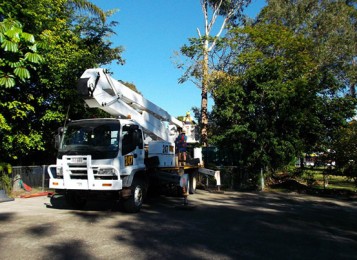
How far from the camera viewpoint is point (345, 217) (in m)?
11.4

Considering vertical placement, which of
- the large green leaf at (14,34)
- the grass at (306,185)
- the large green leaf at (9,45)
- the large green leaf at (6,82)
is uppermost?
the large green leaf at (14,34)

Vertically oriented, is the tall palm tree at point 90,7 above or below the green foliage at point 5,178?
above

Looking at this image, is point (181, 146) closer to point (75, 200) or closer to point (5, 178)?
point (75, 200)

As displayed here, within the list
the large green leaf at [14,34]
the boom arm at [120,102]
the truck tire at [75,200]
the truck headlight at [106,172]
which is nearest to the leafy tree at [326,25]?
the boom arm at [120,102]

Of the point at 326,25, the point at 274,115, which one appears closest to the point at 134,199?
the point at 274,115

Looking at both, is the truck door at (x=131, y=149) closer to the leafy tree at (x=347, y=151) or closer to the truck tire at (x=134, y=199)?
the truck tire at (x=134, y=199)

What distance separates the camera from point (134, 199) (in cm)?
1058

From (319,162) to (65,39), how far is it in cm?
1315

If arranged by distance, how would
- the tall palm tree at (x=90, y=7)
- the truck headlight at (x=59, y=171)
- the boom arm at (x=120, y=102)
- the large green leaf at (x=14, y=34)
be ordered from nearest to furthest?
1. the large green leaf at (x=14, y=34)
2. the truck headlight at (x=59, y=171)
3. the boom arm at (x=120, y=102)
4. the tall palm tree at (x=90, y=7)

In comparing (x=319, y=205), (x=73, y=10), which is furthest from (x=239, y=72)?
(x=319, y=205)

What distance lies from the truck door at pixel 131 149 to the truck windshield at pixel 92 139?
0.81 feet

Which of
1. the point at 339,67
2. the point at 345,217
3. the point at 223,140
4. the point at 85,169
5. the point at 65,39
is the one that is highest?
the point at 339,67

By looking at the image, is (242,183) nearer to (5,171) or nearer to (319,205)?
(319,205)

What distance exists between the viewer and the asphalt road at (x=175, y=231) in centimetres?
666
